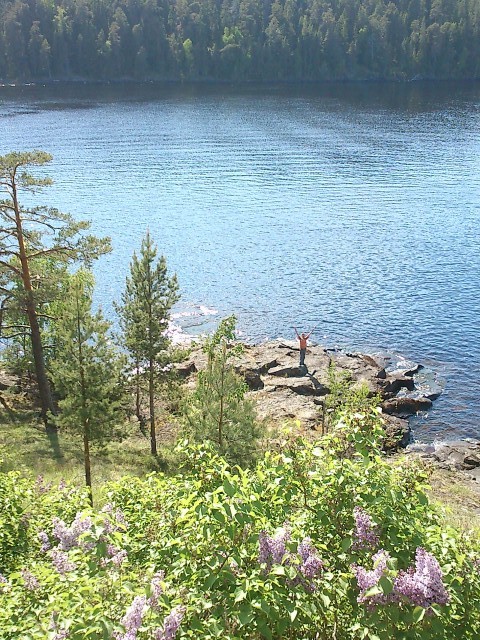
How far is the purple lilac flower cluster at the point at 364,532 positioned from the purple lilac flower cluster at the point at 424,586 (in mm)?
850

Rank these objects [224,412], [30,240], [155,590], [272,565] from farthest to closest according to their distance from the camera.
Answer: [30,240], [224,412], [272,565], [155,590]

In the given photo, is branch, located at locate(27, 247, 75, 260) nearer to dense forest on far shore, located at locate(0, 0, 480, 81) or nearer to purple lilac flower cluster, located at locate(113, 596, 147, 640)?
purple lilac flower cluster, located at locate(113, 596, 147, 640)

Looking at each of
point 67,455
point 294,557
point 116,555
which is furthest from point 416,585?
point 67,455

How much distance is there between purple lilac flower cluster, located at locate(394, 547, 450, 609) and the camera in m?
6.82

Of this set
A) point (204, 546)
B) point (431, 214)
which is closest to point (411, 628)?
point (204, 546)

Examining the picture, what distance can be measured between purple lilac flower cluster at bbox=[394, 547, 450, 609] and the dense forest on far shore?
621 ft

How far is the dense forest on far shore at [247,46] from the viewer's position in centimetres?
18050

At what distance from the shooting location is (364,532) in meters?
7.73

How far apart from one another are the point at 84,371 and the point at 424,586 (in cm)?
1848

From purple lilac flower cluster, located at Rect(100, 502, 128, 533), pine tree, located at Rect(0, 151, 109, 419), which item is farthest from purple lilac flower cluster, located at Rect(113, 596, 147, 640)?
pine tree, located at Rect(0, 151, 109, 419)

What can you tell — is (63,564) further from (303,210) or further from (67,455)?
(303,210)

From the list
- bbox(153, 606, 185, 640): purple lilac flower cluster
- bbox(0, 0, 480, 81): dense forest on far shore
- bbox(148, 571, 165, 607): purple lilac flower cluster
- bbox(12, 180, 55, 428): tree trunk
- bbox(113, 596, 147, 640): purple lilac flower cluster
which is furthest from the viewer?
bbox(0, 0, 480, 81): dense forest on far shore

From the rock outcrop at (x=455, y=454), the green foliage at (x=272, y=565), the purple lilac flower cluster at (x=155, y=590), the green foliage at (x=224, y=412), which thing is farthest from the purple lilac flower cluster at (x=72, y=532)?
the rock outcrop at (x=455, y=454)

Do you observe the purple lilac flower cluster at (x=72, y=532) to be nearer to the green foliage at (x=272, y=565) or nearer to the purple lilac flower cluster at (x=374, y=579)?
the green foliage at (x=272, y=565)
